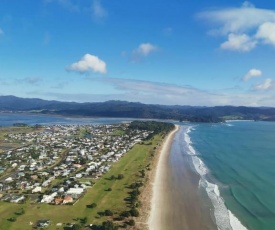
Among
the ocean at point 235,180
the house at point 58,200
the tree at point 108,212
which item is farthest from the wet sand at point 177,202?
the house at point 58,200

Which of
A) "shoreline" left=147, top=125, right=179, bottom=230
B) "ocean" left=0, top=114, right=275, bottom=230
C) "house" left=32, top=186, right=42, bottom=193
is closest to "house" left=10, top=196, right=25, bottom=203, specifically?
"house" left=32, top=186, right=42, bottom=193

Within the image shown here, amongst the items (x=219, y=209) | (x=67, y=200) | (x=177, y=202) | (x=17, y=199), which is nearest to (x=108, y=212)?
(x=67, y=200)

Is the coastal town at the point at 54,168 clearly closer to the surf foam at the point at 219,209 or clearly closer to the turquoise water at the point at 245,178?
the surf foam at the point at 219,209

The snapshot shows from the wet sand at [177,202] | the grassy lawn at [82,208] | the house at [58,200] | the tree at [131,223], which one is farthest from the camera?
the house at [58,200]

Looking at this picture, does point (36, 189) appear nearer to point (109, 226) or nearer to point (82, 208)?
point (82, 208)

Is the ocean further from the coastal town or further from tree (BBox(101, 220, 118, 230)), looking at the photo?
the coastal town

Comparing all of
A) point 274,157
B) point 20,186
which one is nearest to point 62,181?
point 20,186
